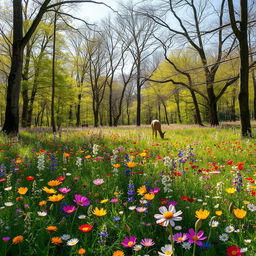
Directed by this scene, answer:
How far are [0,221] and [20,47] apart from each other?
30.2 ft

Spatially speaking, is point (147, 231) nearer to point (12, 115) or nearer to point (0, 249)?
point (0, 249)

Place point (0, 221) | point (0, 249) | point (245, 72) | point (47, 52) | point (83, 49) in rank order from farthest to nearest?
point (83, 49) < point (47, 52) < point (245, 72) < point (0, 221) < point (0, 249)

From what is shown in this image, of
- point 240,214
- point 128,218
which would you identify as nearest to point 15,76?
point 128,218

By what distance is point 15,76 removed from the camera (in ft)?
29.4

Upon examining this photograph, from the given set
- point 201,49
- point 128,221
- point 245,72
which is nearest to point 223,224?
point 128,221

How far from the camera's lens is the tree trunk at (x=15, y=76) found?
8891 mm

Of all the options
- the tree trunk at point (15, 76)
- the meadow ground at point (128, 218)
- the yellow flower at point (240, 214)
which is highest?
the tree trunk at point (15, 76)

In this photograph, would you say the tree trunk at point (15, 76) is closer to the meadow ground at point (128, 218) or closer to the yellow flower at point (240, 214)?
the meadow ground at point (128, 218)

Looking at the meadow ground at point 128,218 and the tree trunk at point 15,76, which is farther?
the tree trunk at point 15,76

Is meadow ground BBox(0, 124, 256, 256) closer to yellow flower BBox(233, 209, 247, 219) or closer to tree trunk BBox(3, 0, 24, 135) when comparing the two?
yellow flower BBox(233, 209, 247, 219)

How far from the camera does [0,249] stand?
1444 mm

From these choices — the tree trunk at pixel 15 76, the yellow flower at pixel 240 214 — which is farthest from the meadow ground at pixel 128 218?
the tree trunk at pixel 15 76

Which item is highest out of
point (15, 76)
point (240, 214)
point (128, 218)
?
point (15, 76)

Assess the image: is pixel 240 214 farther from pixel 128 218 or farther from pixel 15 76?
pixel 15 76
